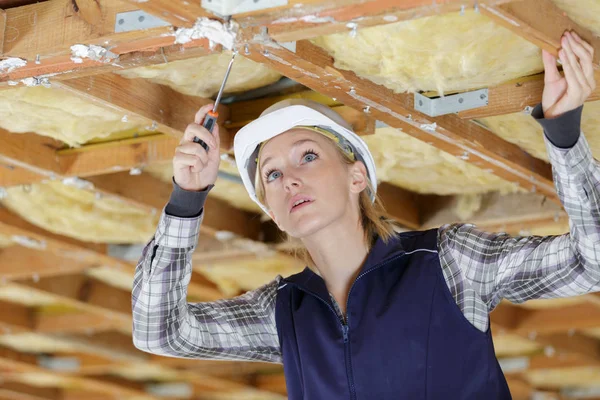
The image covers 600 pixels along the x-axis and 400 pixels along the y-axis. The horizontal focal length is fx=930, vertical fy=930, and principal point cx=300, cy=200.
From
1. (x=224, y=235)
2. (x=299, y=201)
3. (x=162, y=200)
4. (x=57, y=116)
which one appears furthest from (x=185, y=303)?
(x=224, y=235)

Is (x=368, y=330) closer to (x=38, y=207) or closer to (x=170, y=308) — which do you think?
→ (x=170, y=308)

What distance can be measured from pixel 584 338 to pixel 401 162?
2553mm

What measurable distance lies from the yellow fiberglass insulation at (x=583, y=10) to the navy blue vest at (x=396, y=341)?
619 mm

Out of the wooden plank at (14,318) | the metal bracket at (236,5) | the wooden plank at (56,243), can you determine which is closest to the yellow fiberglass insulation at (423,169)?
the metal bracket at (236,5)

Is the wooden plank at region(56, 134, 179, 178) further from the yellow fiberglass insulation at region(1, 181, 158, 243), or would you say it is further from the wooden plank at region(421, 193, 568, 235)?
the wooden plank at region(421, 193, 568, 235)

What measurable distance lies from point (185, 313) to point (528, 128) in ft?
4.14

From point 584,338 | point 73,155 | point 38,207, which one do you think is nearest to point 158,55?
point 73,155

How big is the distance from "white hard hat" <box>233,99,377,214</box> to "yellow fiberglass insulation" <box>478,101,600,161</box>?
0.64 meters

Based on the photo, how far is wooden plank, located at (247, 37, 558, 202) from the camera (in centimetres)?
225

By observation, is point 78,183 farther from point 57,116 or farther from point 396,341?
point 396,341

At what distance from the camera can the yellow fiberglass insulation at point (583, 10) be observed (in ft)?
7.14

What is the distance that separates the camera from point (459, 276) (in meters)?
2.10

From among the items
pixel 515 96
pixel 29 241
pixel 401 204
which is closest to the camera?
pixel 515 96

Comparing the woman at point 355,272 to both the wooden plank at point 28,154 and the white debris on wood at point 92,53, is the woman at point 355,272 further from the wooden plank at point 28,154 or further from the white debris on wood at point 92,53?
the wooden plank at point 28,154
